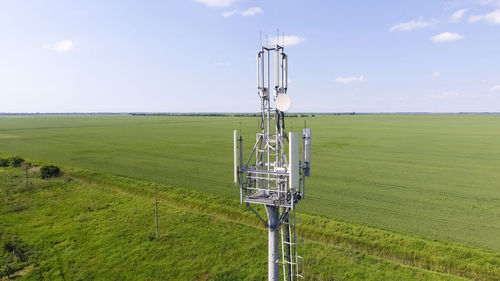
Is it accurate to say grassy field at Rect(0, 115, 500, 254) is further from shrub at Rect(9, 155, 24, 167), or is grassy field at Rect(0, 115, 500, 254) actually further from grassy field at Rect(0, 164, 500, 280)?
shrub at Rect(9, 155, 24, 167)

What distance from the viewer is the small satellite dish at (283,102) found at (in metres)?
11.9

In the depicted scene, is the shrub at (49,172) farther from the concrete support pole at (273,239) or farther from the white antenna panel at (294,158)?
the white antenna panel at (294,158)

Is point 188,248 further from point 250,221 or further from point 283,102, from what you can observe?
point 283,102

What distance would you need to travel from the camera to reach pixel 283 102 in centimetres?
1201

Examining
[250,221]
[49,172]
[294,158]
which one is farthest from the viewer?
[49,172]

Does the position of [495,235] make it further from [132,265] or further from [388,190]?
[132,265]

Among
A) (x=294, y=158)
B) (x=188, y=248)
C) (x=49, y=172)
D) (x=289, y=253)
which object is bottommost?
(x=188, y=248)

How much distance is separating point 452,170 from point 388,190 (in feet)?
53.7

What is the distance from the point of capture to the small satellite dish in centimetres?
1193

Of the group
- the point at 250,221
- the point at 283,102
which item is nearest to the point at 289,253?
the point at 283,102

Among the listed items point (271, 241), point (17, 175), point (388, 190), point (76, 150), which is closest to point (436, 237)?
point (388, 190)

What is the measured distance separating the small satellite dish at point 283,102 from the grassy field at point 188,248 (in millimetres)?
11413

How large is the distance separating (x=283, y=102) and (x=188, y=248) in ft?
46.6

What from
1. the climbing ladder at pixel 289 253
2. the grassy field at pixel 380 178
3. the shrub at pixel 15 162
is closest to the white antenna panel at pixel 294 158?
the climbing ladder at pixel 289 253
